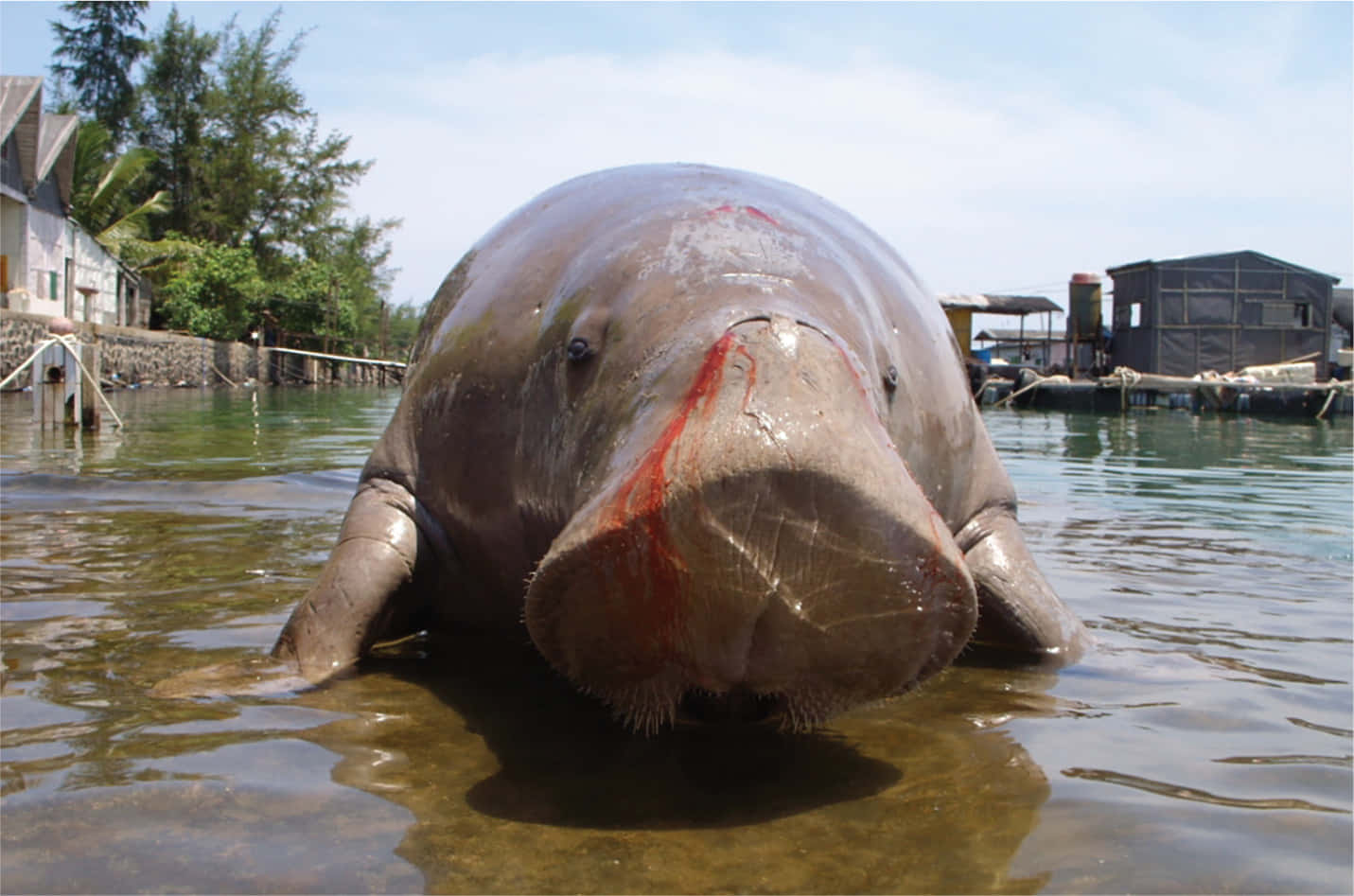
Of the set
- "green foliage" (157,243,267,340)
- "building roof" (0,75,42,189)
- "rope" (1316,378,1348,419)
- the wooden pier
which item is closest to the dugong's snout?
the wooden pier

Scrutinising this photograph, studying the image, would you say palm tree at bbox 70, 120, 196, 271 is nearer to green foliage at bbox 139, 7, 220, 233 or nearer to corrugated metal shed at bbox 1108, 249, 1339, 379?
green foliage at bbox 139, 7, 220, 233

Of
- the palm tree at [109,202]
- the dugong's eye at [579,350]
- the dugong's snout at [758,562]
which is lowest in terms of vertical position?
Result: the dugong's snout at [758,562]

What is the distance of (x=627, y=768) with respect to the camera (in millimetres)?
2705

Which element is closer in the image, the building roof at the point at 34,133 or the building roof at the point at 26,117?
the building roof at the point at 34,133

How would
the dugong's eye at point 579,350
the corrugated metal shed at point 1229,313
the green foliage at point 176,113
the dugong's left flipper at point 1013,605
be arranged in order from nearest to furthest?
the dugong's eye at point 579,350
the dugong's left flipper at point 1013,605
the corrugated metal shed at point 1229,313
the green foliage at point 176,113

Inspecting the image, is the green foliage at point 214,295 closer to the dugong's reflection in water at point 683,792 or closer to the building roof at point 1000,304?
the building roof at point 1000,304

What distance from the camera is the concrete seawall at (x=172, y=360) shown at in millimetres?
24297

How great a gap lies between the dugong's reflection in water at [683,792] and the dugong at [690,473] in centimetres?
17

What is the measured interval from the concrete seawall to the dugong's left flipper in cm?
1811

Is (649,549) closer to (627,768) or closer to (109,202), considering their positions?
(627,768)

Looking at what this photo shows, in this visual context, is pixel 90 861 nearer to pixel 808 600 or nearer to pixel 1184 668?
pixel 808 600

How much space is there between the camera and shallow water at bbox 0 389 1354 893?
2.17 m

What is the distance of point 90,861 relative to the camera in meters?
2.12

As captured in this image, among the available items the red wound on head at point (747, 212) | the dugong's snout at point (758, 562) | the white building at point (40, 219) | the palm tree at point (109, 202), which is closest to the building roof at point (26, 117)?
the white building at point (40, 219)
